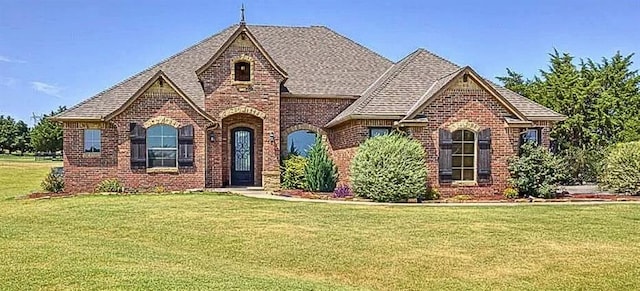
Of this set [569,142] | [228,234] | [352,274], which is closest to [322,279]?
[352,274]

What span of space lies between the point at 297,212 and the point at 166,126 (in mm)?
10102

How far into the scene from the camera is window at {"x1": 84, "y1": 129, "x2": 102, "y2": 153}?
1011 inches

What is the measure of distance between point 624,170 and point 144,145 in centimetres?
1808

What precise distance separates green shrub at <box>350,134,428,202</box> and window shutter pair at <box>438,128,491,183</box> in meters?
1.34

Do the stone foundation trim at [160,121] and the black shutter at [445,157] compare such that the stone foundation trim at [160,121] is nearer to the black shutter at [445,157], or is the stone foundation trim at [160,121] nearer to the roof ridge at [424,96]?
the roof ridge at [424,96]

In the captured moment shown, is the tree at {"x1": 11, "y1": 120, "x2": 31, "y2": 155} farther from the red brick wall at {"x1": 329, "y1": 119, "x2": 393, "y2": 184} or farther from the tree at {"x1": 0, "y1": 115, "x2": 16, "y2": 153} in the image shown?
the red brick wall at {"x1": 329, "y1": 119, "x2": 393, "y2": 184}

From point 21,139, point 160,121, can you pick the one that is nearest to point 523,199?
point 160,121

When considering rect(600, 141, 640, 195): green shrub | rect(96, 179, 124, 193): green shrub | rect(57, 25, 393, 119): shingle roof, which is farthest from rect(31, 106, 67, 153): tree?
rect(600, 141, 640, 195): green shrub

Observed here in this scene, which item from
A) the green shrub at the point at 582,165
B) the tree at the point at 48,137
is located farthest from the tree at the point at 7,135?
the green shrub at the point at 582,165

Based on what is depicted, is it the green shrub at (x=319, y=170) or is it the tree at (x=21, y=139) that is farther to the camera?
the tree at (x=21, y=139)

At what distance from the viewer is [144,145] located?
2528cm

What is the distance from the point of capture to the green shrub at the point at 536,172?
2234 cm

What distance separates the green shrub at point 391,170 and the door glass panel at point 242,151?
8134mm

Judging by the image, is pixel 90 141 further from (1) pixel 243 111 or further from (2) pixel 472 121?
(2) pixel 472 121
